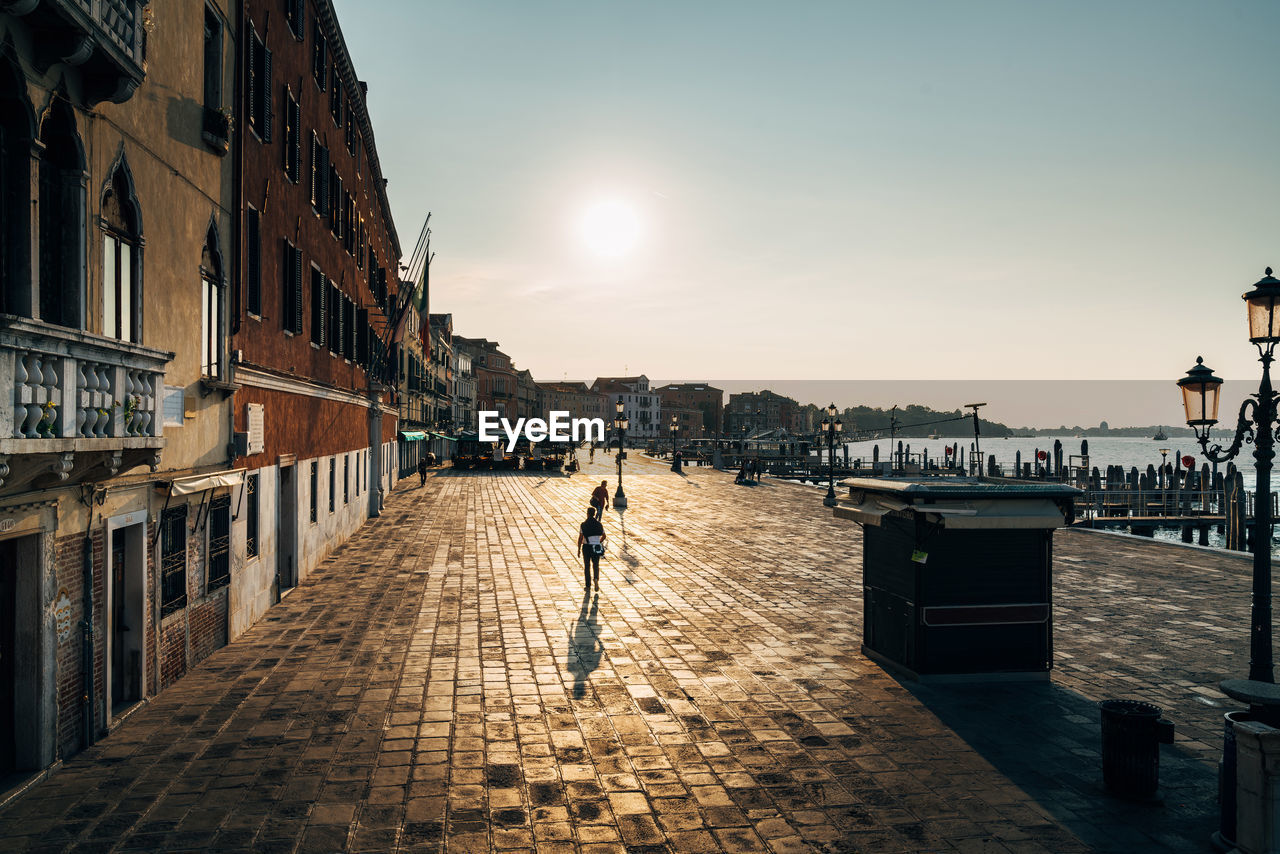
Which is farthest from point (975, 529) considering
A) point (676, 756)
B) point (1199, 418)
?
point (676, 756)

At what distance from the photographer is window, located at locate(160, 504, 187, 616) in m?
9.69

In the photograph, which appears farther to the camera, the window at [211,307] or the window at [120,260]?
the window at [211,307]

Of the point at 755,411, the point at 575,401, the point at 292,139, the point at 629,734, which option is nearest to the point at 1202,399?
the point at 629,734

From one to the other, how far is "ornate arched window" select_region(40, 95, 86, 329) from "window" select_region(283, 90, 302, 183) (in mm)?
8654

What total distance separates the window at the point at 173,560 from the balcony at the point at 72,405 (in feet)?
7.81

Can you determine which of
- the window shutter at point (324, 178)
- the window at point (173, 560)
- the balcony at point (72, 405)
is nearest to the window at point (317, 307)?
the window shutter at point (324, 178)

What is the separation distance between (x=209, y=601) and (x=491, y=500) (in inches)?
951

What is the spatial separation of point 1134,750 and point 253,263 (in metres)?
13.6

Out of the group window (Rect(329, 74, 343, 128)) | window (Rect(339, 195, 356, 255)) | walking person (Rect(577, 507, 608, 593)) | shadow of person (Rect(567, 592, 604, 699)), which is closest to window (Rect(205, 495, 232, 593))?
shadow of person (Rect(567, 592, 604, 699))

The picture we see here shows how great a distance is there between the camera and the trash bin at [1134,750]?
22.5ft

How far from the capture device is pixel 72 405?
622 cm

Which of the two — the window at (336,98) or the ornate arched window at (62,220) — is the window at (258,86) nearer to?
the ornate arched window at (62,220)

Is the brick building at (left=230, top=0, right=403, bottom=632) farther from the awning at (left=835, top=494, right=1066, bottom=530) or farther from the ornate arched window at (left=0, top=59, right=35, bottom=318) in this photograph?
the awning at (left=835, top=494, right=1066, bottom=530)

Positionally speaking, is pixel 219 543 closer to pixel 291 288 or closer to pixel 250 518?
Result: pixel 250 518
